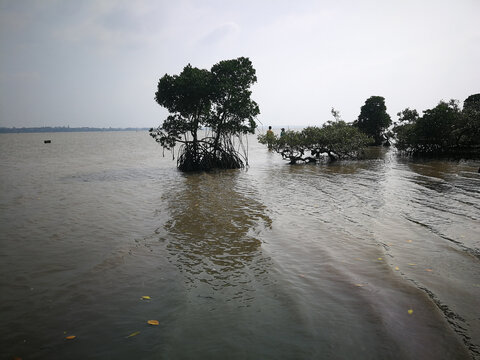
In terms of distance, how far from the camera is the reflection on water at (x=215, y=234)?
5.74m

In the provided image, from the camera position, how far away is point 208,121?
74.5ft

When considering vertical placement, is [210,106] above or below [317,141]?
above

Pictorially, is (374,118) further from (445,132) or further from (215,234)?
(215,234)

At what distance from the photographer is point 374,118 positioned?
157ft

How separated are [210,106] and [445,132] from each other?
23.1 metres

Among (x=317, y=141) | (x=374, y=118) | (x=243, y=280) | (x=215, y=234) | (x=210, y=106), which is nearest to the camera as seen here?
(x=243, y=280)

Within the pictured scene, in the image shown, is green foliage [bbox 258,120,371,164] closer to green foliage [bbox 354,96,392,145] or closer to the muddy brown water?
the muddy brown water

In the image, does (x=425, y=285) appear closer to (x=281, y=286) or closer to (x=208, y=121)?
(x=281, y=286)

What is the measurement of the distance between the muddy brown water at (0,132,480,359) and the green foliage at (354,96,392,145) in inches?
1588

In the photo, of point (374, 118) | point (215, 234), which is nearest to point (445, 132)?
point (374, 118)

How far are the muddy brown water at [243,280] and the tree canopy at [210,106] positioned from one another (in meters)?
11.9

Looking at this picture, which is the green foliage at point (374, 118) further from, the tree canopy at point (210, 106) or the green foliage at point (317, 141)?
the tree canopy at point (210, 106)

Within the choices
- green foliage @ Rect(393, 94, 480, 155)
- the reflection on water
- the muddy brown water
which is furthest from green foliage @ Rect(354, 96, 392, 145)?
the reflection on water

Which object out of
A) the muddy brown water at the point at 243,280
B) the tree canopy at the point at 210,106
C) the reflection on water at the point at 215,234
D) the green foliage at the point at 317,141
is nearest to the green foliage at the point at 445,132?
the green foliage at the point at 317,141
